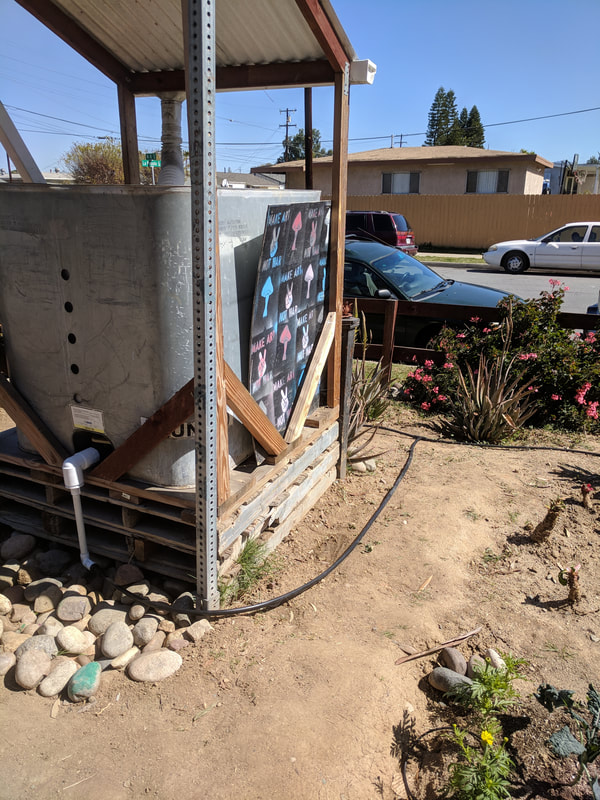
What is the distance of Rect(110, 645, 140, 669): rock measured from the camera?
290 centimetres

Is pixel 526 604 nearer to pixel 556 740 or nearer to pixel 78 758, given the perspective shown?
pixel 556 740

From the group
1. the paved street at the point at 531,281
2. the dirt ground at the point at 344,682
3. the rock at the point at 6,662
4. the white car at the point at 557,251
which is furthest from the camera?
the white car at the point at 557,251

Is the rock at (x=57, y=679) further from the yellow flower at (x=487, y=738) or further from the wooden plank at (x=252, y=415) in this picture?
the yellow flower at (x=487, y=738)

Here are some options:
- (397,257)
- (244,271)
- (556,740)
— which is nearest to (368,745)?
(556,740)

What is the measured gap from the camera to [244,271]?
Result: 3346mm

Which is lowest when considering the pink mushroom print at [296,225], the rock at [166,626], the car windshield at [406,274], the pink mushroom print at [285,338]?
the rock at [166,626]

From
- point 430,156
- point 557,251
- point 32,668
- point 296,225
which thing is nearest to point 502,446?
point 296,225

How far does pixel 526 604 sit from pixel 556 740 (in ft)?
4.04

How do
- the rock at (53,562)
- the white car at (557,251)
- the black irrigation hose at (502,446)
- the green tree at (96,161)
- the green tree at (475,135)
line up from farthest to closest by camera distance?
the green tree at (475,135)
the green tree at (96,161)
the white car at (557,251)
the black irrigation hose at (502,446)
the rock at (53,562)

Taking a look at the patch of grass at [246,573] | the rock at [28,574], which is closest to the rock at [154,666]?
the patch of grass at [246,573]

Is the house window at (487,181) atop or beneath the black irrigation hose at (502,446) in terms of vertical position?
atop

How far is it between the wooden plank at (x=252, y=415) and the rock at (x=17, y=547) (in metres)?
1.56

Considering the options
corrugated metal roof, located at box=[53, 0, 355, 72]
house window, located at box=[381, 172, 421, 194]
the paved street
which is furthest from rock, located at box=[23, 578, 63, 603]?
house window, located at box=[381, 172, 421, 194]

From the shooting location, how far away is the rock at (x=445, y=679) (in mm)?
2771
